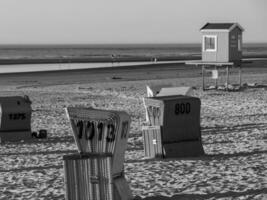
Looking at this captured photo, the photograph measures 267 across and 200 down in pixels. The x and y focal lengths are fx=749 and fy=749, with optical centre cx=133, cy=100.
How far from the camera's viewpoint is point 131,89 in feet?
162

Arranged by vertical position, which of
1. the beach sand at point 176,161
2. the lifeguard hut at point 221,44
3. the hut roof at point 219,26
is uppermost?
the hut roof at point 219,26

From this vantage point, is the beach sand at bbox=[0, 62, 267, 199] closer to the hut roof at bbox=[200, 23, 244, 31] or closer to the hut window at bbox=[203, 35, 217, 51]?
the hut window at bbox=[203, 35, 217, 51]

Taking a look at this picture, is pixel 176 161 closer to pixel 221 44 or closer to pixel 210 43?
pixel 221 44

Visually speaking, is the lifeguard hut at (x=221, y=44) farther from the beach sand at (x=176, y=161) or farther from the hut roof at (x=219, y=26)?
the beach sand at (x=176, y=161)

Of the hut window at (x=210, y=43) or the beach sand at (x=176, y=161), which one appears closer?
the beach sand at (x=176, y=161)

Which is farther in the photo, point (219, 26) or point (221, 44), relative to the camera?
point (219, 26)

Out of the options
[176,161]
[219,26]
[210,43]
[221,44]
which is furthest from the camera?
[219,26]

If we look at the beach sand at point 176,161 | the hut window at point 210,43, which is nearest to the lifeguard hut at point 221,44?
the hut window at point 210,43

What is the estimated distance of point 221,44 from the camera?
4747 cm

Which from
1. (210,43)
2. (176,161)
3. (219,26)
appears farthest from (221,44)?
(176,161)

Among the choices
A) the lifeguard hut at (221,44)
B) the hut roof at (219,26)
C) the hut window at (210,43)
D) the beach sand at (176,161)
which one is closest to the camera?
the beach sand at (176,161)

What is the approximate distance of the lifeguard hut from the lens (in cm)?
4750

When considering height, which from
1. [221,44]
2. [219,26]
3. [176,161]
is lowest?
[176,161]

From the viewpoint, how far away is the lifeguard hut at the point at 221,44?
156 feet
